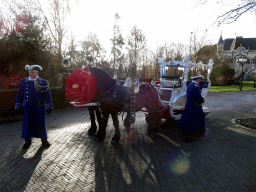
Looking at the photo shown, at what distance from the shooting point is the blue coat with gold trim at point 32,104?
448 centimetres

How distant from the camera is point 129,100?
496 cm

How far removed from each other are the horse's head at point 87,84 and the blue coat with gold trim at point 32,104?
2.36 ft

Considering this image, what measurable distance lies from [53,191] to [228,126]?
638 cm

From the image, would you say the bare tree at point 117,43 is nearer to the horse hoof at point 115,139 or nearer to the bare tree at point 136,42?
the bare tree at point 136,42

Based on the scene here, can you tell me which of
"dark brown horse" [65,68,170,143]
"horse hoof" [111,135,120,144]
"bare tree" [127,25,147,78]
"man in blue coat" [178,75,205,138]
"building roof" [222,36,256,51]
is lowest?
"horse hoof" [111,135,120,144]

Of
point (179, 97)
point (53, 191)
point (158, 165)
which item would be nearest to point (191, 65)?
point (179, 97)

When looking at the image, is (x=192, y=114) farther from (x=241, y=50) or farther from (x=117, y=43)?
(x=241, y=50)

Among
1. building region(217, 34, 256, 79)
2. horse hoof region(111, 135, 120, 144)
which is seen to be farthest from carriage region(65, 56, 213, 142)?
building region(217, 34, 256, 79)

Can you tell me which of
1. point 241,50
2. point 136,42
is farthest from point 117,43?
point 241,50

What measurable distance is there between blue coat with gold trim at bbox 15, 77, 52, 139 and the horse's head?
2.36 ft

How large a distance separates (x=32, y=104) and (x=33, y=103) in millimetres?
34

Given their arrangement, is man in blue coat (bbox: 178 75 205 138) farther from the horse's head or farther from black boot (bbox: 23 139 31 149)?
black boot (bbox: 23 139 31 149)

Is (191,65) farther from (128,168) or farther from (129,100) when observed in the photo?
(128,168)

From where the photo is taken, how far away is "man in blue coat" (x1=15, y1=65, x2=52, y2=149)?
4.48 m
